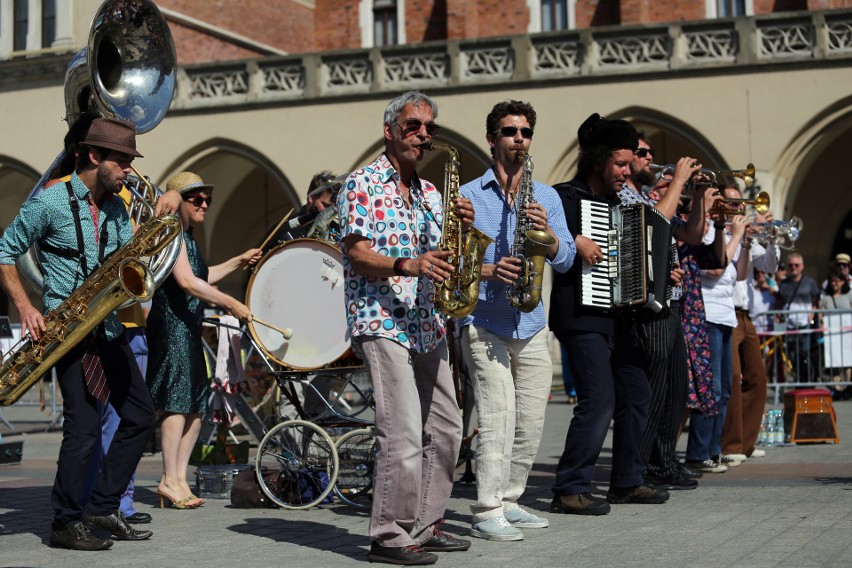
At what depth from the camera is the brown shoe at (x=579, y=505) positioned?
24.1 ft

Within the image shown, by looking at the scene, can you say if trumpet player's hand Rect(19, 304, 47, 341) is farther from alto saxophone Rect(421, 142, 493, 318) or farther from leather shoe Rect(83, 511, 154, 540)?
alto saxophone Rect(421, 142, 493, 318)

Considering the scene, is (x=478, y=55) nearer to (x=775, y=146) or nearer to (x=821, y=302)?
(x=775, y=146)

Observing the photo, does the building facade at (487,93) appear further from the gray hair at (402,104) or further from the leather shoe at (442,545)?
the leather shoe at (442,545)

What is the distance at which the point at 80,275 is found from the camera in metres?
6.61

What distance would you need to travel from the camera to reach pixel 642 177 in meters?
8.62

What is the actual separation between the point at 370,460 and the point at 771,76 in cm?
1540

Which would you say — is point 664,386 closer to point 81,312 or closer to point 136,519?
point 136,519

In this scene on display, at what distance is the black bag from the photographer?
8.02 meters

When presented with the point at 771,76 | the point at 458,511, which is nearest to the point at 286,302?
the point at 458,511

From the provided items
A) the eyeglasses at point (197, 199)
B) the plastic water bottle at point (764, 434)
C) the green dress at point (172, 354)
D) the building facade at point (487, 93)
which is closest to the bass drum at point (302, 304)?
the green dress at point (172, 354)

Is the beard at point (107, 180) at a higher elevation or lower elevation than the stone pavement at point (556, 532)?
higher

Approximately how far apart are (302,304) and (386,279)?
7.03ft

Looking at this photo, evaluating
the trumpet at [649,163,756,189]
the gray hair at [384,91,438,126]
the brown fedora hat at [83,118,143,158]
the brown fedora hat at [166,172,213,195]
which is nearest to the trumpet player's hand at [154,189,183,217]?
the brown fedora hat at [83,118,143,158]

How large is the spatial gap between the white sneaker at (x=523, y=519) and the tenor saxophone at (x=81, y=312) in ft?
6.95
